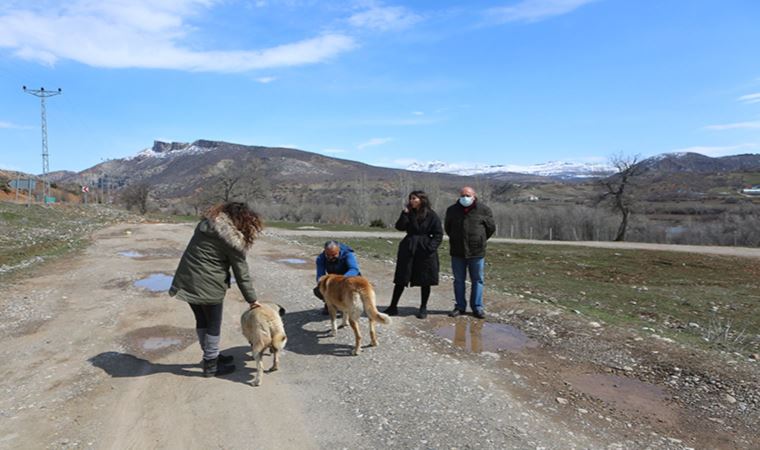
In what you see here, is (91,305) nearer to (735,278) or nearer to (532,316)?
(532,316)

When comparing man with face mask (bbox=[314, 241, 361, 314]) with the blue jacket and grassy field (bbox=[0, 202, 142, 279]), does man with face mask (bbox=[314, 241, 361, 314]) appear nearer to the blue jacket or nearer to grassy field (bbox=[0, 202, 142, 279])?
the blue jacket

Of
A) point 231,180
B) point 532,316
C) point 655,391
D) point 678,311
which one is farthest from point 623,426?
point 231,180

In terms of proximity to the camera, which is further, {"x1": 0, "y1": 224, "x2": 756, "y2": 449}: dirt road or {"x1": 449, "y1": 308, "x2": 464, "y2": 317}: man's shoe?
{"x1": 449, "y1": 308, "x2": 464, "y2": 317}: man's shoe

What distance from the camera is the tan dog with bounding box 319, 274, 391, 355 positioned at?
6484 mm

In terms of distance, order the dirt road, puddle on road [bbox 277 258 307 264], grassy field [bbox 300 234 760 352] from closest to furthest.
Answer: the dirt road < grassy field [bbox 300 234 760 352] < puddle on road [bbox 277 258 307 264]

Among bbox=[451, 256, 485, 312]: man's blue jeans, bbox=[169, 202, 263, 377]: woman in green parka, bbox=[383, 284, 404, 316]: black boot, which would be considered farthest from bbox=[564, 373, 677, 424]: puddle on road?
bbox=[169, 202, 263, 377]: woman in green parka

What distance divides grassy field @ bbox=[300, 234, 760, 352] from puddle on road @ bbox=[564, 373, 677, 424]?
2297mm

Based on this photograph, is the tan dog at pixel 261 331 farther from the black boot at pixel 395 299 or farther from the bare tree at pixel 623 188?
the bare tree at pixel 623 188

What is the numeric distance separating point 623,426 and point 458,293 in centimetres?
421

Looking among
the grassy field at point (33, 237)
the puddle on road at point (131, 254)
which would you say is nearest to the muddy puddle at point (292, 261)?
the puddle on road at point (131, 254)

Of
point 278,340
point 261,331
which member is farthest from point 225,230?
point 278,340

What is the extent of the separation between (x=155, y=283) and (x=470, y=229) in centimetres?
794

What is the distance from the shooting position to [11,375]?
592cm

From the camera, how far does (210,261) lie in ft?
18.2
